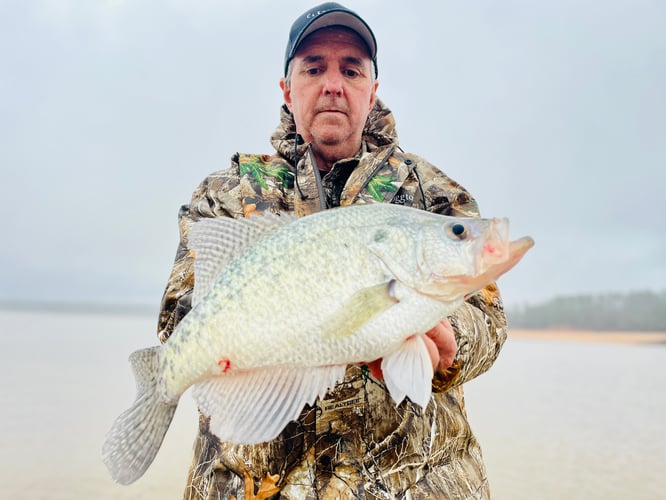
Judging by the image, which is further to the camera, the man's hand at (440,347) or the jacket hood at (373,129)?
the jacket hood at (373,129)

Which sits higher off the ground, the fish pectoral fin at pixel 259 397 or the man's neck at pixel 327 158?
the man's neck at pixel 327 158

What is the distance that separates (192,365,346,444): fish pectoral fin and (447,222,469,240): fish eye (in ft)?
1.98

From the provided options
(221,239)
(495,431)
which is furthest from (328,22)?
(495,431)

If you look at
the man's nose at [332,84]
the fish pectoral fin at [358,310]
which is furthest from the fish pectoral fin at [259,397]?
the man's nose at [332,84]

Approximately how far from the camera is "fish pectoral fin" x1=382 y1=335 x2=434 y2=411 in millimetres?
1761

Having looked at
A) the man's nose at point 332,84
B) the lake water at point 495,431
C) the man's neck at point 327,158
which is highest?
the man's nose at point 332,84

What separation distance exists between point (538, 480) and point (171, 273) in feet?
17.6

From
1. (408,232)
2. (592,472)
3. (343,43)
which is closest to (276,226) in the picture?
(408,232)

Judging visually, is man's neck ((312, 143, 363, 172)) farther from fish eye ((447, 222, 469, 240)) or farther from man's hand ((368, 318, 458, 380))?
fish eye ((447, 222, 469, 240))

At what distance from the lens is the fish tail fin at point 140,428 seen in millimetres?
1954

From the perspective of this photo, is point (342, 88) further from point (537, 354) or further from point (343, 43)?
point (537, 354)

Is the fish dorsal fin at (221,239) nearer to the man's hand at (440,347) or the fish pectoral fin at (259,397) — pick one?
the fish pectoral fin at (259,397)

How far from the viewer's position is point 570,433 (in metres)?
8.12

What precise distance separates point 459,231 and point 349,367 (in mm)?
1078
